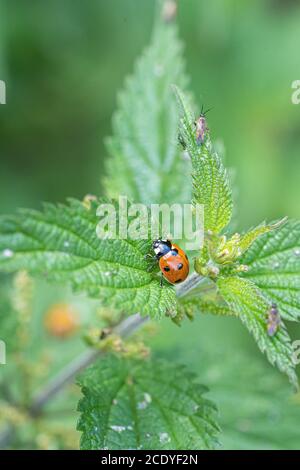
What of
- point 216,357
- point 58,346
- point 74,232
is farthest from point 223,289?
point 58,346

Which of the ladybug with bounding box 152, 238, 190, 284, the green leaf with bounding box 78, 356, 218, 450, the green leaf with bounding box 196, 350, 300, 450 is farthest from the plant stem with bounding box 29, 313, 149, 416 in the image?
the green leaf with bounding box 196, 350, 300, 450

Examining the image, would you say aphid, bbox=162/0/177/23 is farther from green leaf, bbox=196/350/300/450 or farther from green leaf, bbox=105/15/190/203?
green leaf, bbox=196/350/300/450

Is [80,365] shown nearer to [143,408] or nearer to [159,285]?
[143,408]

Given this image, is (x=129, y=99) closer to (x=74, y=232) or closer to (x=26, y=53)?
(x=74, y=232)

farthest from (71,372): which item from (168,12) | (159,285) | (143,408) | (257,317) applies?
(168,12)

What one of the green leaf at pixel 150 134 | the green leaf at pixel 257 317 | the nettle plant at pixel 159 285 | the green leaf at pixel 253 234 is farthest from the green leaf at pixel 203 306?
the green leaf at pixel 150 134
